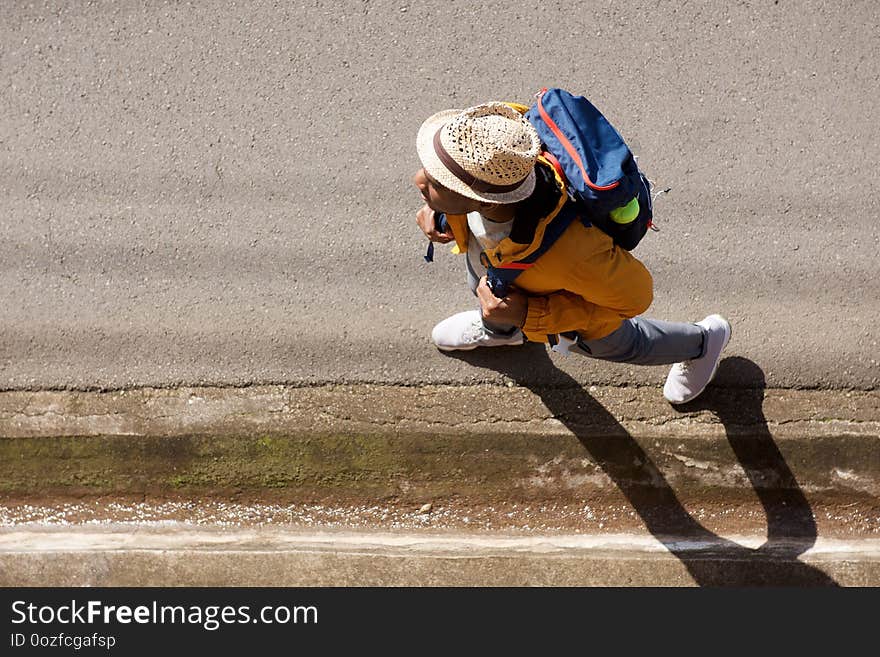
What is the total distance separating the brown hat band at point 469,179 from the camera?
210 centimetres

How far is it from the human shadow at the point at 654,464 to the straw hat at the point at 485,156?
1.91 m

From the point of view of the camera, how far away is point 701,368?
12.0 ft

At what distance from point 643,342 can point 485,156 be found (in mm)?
1502

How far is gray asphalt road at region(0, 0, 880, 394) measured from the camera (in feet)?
13.1

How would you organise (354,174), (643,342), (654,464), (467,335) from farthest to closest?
1. (354,174)
2. (654,464)
3. (467,335)
4. (643,342)

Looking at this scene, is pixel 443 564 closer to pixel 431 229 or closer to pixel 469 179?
pixel 431 229

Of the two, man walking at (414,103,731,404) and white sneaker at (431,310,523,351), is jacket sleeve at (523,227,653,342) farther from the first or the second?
white sneaker at (431,310,523,351)

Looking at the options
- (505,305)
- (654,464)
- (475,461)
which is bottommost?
(475,461)

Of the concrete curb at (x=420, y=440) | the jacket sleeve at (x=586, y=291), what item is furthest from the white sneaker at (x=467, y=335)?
the jacket sleeve at (x=586, y=291)

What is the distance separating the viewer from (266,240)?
4035mm

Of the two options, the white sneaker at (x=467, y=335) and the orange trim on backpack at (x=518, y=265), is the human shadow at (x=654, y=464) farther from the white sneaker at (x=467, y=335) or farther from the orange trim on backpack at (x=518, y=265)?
the orange trim on backpack at (x=518, y=265)

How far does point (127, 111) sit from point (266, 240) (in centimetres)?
104

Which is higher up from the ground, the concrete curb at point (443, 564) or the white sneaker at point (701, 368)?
the white sneaker at point (701, 368)

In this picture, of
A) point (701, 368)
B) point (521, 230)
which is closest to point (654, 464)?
point (701, 368)
